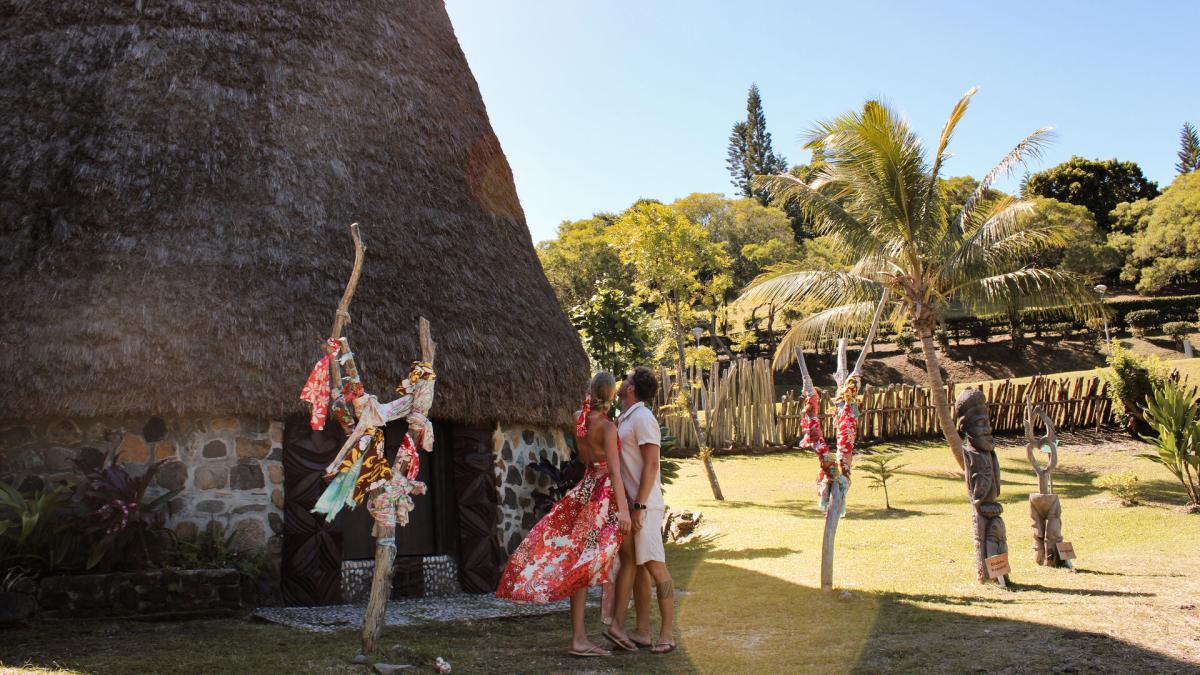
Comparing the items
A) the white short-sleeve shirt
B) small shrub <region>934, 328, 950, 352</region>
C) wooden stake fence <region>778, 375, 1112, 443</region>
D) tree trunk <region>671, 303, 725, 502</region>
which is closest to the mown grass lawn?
the white short-sleeve shirt

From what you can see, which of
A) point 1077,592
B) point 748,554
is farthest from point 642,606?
point 748,554

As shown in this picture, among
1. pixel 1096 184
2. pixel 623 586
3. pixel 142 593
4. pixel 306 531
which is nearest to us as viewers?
pixel 623 586

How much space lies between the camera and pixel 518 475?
878 cm

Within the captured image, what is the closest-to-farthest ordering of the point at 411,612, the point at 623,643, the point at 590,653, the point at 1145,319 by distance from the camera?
the point at 590,653
the point at 623,643
the point at 411,612
the point at 1145,319

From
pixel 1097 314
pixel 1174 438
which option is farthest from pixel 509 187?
pixel 1097 314

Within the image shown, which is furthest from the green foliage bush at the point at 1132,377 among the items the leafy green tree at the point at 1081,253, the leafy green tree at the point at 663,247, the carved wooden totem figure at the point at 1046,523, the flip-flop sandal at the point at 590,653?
the leafy green tree at the point at 1081,253

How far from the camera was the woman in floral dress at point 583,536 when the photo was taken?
514cm

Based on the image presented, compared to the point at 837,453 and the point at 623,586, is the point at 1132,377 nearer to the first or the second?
the point at 837,453

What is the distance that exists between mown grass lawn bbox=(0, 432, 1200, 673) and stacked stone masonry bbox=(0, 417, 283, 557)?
1.16m

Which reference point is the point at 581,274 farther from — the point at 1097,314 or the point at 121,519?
the point at 121,519

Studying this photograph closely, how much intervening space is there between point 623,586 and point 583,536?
1.26 feet

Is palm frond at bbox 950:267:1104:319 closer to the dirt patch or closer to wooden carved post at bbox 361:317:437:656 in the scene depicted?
the dirt patch

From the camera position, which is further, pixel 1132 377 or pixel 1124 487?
pixel 1132 377

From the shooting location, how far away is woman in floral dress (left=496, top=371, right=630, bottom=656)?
514 centimetres
